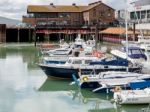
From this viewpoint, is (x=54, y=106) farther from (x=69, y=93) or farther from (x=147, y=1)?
(x=147, y=1)

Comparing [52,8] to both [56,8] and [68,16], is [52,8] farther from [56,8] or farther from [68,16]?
[68,16]

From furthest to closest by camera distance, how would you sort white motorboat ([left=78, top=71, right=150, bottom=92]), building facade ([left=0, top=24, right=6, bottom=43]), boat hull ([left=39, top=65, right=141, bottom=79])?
building facade ([left=0, top=24, right=6, bottom=43]) < boat hull ([left=39, top=65, right=141, bottom=79]) < white motorboat ([left=78, top=71, right=150, bottom=92])

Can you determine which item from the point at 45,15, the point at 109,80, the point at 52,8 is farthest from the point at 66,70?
the point at 52,8

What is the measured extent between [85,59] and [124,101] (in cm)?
1214

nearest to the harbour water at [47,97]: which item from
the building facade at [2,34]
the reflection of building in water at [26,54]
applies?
the reflection of building in water at [26,54]

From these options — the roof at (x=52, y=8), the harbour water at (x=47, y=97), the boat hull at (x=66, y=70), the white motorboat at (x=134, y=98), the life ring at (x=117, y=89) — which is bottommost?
the harbour water at (x=47, y=97)

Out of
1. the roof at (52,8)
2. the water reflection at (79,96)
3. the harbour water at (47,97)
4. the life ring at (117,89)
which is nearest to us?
the harbour water at (47,97)

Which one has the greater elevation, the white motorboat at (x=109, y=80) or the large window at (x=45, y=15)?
the large window at (x=45, y=15)

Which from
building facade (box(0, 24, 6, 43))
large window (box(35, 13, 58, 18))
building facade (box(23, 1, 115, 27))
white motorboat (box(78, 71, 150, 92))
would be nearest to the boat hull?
white motorboat (box(78, 71, 150, 92))

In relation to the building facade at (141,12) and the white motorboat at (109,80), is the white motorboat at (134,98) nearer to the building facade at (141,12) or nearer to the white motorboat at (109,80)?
the white motorboat at (109,80)

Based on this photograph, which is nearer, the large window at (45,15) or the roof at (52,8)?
the large window at (45,15)

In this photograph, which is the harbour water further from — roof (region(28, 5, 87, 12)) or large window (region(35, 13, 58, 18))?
roof (region(28, 5, 87, 12))

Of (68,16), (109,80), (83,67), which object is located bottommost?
(109,80)

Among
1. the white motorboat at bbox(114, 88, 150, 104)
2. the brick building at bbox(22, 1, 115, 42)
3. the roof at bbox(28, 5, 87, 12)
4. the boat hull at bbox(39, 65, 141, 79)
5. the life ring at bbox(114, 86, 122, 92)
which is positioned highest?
the roof at bbox(28, 5, 87, 12)
